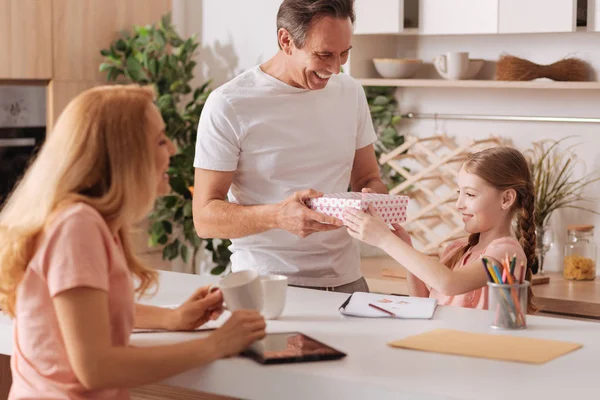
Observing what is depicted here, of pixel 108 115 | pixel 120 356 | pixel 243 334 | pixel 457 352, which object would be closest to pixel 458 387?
pixel 457 352

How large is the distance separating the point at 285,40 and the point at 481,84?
126 cm

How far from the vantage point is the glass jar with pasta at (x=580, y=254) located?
11.0 ft

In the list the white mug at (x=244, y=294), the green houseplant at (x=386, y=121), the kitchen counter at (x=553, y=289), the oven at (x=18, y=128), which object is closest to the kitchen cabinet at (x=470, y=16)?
the green houseplant at (x=386, y=121)

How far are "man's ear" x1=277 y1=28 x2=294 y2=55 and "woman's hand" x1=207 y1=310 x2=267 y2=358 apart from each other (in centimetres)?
99

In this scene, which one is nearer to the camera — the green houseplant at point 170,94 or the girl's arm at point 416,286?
the girl's arm at point 416,286

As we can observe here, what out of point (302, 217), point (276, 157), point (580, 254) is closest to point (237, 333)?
point (302, 217)

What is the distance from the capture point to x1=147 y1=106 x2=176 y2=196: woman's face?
1.54 metres

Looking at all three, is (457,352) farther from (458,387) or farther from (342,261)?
(342,261)

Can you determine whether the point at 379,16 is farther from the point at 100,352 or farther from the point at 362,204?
the point at 100,352

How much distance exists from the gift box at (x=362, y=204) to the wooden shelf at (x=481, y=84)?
1.26 meters

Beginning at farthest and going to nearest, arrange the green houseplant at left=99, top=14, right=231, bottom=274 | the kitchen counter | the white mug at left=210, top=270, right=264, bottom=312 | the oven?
the green houseplant at left=99, top=14, right=231, bottom=274 < the oven < the kitchen counter < the white mug at left=210, top=270, right=264, bottom=312

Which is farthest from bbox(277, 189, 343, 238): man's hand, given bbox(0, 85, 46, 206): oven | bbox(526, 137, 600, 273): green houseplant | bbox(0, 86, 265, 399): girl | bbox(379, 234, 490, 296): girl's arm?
bbox(0, 85, 46, 206): oven

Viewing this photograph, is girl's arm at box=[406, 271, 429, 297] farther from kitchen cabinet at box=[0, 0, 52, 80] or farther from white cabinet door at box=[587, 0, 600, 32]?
kitchen cabinet at box=[0, 0, 52, 80]

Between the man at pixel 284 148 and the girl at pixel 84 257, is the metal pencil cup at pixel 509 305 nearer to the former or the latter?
the girl at pixel 84 257
